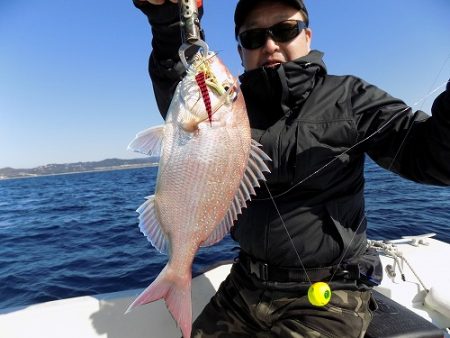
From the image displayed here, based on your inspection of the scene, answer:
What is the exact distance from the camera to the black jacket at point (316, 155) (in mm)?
2299

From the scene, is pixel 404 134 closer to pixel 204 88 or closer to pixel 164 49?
pixel 204 88

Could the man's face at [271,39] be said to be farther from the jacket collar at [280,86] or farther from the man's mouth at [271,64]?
the jacket collar at [280,86]

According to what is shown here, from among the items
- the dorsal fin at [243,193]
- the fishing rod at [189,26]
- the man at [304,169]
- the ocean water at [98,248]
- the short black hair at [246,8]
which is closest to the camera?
the fishing rod at [189,26]

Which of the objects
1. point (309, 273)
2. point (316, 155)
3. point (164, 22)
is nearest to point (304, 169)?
point (316, 155)

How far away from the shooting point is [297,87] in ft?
7.93

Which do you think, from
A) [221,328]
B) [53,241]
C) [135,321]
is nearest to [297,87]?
[221,328]

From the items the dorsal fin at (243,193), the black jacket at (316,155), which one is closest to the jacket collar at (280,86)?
the black jacket at (316,155)

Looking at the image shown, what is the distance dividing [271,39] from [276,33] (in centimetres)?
5

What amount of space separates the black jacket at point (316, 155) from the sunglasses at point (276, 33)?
0.21 m

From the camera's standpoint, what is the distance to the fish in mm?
1873

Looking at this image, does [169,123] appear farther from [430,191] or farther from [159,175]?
[430,191]

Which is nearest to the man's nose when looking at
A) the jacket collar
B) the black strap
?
the jacket collar

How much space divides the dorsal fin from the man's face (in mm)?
835

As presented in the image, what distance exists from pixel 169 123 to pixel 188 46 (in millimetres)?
432
